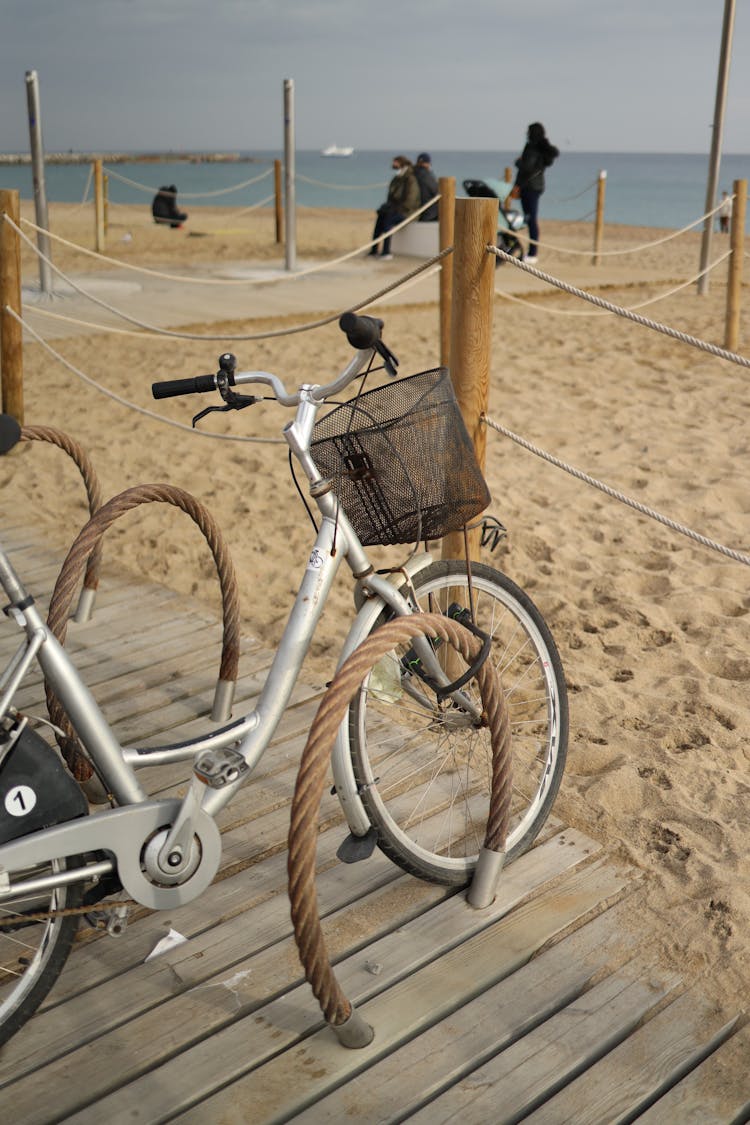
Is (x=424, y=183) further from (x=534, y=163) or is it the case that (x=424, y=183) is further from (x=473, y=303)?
(x=473, y=303)

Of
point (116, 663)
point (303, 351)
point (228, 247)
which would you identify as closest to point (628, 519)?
point (116, 663)

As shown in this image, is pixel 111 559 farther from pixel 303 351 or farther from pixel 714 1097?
pixel 303 351

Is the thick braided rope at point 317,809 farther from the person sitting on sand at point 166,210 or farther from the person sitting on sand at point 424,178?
the person sitting on sand at point 166,210

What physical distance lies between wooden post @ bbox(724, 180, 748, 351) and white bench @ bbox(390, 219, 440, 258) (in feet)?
19.5

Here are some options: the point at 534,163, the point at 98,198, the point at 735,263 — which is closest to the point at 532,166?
the point at 534,163

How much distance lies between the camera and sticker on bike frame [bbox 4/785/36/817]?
1.83 meters

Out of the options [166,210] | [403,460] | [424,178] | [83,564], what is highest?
[424,178]

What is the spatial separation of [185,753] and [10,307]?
4.09 m

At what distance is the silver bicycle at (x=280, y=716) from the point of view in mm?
1854

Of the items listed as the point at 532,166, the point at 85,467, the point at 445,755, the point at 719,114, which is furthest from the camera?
the point at 532,166

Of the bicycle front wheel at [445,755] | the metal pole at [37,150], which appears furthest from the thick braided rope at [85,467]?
the metal pole at [37,150]

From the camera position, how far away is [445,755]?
2742 millimetres

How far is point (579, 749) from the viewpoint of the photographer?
307 centimetres

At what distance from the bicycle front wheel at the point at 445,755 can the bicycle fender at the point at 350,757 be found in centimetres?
2
